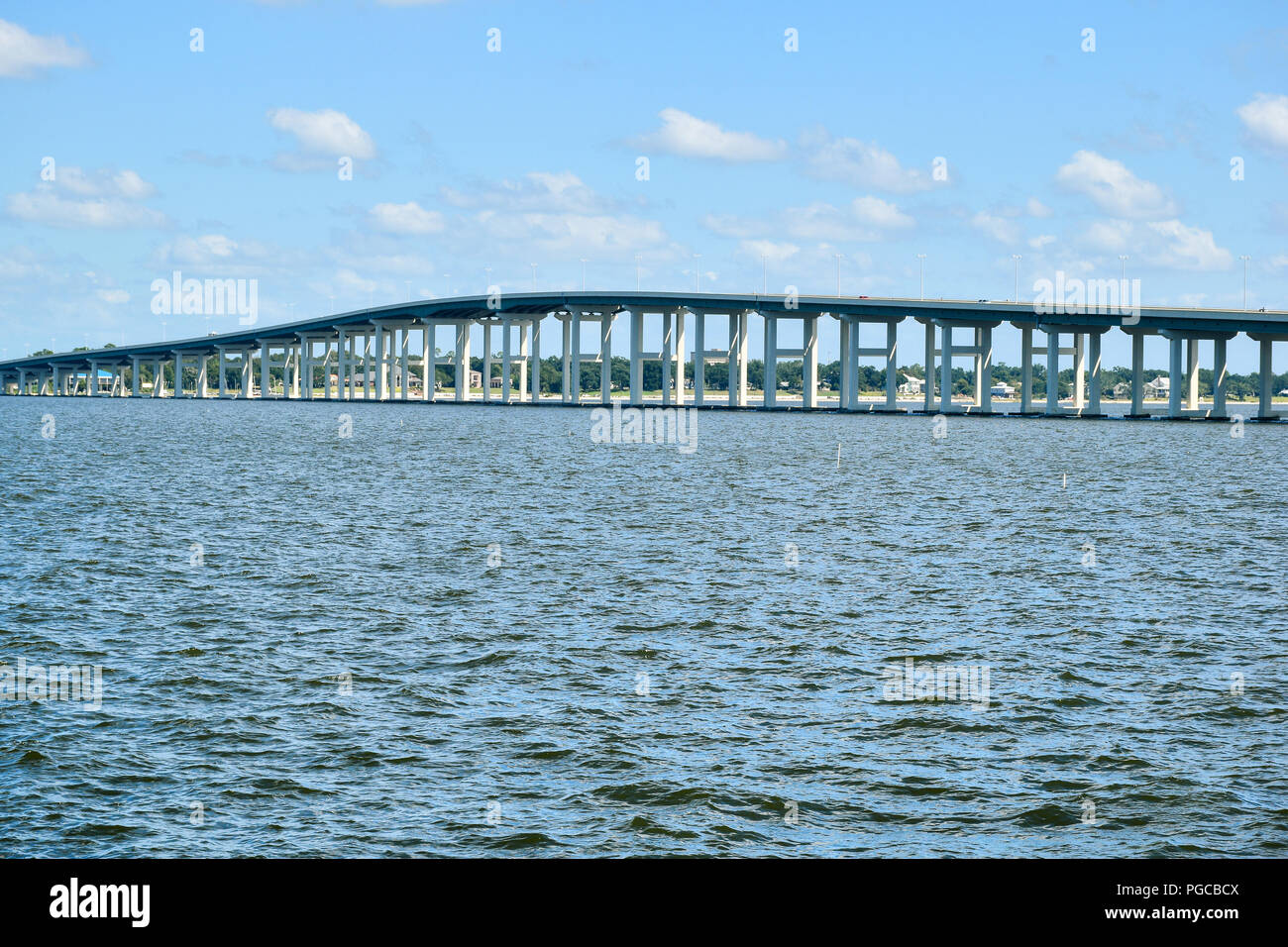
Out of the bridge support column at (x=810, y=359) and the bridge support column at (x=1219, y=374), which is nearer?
the bridge support column at (x=1219, y=374)

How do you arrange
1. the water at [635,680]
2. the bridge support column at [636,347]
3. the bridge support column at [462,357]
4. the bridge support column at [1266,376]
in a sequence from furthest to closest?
the bridge support column at [462,357]
the bridge support column at [636,347]
the bridge support column at [1266,376]
the water at [635,680]

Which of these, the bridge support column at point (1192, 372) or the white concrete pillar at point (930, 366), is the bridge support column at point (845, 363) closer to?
the white concrete pillar at point (930, 366)

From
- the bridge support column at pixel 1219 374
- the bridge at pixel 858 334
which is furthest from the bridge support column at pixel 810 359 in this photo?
the bridge support column at pixel 1219 374

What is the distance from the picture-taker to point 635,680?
61.0ft

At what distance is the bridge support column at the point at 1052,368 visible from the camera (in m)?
136

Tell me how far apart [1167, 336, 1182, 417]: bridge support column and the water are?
8917cm

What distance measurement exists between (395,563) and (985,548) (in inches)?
568

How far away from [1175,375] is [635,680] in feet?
405

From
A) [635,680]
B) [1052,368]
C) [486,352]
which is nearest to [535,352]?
[486,352]

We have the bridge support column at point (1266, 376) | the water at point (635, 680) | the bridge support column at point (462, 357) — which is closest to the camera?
the water at point (635, 680)

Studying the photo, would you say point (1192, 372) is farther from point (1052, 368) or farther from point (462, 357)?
point (462, 357)

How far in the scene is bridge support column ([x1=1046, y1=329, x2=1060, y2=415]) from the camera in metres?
136
